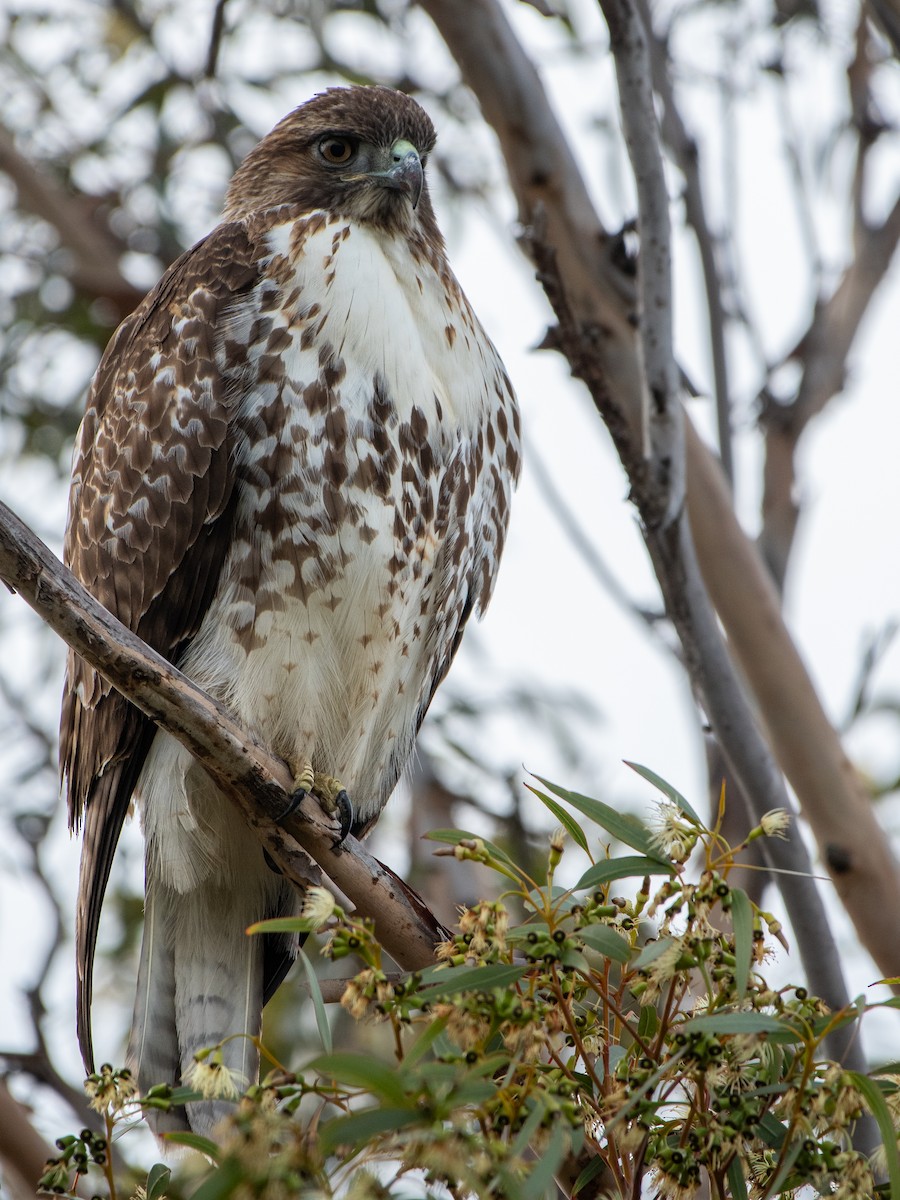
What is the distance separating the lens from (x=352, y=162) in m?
3.45

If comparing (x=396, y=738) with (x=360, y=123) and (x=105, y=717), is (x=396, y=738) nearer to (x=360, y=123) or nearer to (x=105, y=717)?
(x=105, y=717)

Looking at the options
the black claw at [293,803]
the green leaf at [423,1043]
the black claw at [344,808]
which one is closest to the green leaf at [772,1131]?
the green leaf at [423,1043]

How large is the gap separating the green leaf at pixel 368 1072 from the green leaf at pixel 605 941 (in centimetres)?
35

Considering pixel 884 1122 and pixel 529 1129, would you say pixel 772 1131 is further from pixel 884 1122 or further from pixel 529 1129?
pixel 529 1129

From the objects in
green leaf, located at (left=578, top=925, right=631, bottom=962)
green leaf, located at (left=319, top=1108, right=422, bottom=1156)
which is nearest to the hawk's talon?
green leaf, located at (left=578, top=925, right=631, bottom=962)

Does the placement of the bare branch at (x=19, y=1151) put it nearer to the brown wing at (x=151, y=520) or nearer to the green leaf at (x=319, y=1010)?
the brown wing at (x=151, y=520)

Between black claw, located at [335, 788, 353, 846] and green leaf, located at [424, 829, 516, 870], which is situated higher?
black claw, located at [335, 788, 353, 846]

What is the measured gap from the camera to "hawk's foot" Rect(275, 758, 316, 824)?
270cm

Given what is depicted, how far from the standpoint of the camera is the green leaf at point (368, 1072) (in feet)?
4.56

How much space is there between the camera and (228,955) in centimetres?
325

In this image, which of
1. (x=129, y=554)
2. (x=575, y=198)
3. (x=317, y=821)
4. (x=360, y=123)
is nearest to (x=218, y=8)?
(x=360, y=123)

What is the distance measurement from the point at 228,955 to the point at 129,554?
912 mm

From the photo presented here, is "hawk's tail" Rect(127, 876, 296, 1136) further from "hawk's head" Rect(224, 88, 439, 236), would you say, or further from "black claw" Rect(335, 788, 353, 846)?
"hawk's head" Rect(224, 88, 439, 236)

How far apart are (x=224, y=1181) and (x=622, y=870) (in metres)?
0.61
